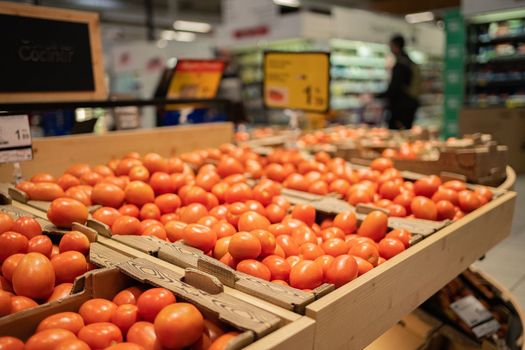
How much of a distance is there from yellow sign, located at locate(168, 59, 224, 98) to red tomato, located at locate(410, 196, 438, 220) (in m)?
3.09

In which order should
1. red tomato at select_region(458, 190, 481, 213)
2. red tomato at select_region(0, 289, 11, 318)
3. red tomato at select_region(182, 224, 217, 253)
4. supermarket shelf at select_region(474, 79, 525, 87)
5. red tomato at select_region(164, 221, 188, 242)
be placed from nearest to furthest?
red tomato at select_region(0, 289, 11, 318), red tomato at select_region(182, 224, 217, 253), red tomato at select_region(164, 221, 188, 242), red tomato at select_region(458, 190, 481, 213), supermarket shelf at select_region(474, 79, 525, 87)

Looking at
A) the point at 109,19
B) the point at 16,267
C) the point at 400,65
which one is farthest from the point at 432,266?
the point at 109,19

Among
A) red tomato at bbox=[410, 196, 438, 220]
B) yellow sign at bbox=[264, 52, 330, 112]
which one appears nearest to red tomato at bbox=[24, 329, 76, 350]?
red tomato at bbox=[410, 196, 438, 220]

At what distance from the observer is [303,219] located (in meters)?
1.85

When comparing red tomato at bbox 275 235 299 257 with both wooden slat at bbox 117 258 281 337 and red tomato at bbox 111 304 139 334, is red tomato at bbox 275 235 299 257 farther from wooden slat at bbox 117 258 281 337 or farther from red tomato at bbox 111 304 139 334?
red tomato at bbox 111 304 139 334

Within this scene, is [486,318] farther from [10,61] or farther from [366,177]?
[10,61]

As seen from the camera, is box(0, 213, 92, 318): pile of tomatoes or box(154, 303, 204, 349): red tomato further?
box(0, 213, 92, 318): pile of tomatoes

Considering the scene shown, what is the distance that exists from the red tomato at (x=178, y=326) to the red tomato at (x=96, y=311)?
6.6 inches

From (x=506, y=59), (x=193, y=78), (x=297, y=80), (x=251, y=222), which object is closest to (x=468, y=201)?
(x=251, y=222)

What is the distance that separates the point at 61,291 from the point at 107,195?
0.67m

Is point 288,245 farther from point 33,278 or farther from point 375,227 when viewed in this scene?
point 33,278

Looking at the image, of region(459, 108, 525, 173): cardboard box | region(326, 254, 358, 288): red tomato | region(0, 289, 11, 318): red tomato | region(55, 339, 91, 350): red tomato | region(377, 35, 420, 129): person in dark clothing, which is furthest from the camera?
region(459, 108, 525, 173): cardboard box

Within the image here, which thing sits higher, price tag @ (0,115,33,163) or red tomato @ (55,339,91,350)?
price tag @ (0,115,33,163)

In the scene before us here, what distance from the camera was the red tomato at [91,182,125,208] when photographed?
1848mm
